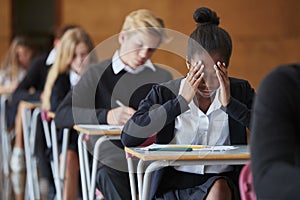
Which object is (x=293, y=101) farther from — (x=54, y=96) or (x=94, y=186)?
(x=54, y=96)

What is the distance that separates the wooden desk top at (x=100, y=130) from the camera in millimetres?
3072

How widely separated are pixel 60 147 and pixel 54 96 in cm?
30

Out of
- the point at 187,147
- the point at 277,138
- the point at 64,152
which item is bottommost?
the point at 64,152

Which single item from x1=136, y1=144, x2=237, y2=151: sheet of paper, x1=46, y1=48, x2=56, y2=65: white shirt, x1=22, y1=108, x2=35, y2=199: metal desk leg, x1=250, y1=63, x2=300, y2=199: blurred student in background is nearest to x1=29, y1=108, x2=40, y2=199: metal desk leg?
x1=22, y1=108, x2=35, y2=199: metal desk leg

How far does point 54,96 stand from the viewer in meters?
4.27

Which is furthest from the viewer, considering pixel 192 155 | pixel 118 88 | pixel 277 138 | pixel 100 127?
pixel 118 88

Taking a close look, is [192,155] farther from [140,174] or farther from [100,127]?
[100,127]

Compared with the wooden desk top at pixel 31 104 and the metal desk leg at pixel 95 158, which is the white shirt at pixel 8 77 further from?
the metal desk leg at pixel 95 158

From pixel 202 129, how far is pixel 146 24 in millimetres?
951

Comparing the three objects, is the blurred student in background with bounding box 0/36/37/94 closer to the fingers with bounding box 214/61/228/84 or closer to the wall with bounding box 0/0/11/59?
the wall with bounding box 0/0/11/59

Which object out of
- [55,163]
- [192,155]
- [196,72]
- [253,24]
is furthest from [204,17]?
[253,24]

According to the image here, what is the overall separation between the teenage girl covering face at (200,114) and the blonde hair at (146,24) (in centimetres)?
74

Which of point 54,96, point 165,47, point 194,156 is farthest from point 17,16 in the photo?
point 194,156

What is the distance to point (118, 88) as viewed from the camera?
360 centimetres
